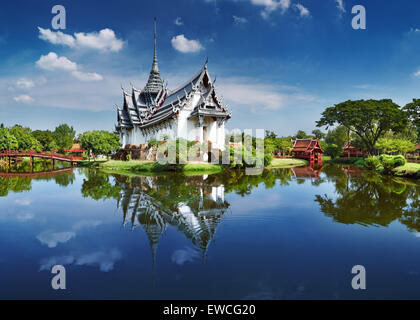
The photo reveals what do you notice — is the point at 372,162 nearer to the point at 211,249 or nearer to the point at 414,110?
the point at 414,110

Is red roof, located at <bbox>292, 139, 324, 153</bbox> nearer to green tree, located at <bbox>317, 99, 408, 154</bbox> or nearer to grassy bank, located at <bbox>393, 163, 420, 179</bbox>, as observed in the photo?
green tree, located at <bbox>317, 99, 408, 154</bbox>

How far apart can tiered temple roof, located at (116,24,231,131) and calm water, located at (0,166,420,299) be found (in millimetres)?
17588

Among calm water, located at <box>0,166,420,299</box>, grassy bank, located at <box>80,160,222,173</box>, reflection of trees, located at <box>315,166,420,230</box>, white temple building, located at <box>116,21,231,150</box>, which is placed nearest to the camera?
calm water, located at <box>0,166,420,299</box>

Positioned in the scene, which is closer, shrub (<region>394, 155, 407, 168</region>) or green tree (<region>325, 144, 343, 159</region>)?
shrub (<region>394, 155, 407, 168</region>)

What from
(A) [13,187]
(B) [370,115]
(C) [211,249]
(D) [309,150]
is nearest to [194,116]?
(A) [13,187]

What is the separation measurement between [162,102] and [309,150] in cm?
2320

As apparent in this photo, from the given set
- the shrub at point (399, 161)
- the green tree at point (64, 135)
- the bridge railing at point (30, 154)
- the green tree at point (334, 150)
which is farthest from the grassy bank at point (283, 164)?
the green tree at point (64, 135)

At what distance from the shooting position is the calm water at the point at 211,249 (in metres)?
2.96

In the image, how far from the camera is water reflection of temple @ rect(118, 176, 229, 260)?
479 cm

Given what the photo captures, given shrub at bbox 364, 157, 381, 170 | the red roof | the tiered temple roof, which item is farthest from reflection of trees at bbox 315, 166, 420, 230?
the red roof

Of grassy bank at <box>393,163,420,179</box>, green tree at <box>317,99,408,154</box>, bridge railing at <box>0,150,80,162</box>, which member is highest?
green tree at <box>317,99,408,154</box>

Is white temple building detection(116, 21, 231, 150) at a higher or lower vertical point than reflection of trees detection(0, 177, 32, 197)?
higher

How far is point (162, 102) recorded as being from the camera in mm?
31109

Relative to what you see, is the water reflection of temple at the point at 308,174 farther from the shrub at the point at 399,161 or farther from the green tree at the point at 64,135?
the green tree at the point at 64,135
